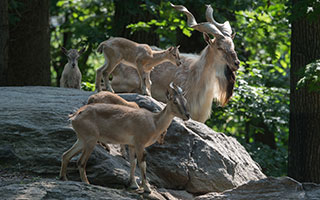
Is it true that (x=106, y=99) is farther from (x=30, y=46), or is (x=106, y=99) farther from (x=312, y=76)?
(x=30, y=46)

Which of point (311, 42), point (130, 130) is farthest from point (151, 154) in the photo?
point (311, 42)

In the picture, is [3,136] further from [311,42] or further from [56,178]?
[311,42]

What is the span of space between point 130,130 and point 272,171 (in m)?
6.44

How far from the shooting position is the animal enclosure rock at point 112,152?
7.22 meters

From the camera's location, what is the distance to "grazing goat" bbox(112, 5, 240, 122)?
9.80 m

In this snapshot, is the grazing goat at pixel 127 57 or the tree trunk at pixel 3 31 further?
the tree trunk at pixel 3 31

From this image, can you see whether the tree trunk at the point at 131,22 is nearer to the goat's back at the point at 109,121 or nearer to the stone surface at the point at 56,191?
the goat's back at the point at 109,121

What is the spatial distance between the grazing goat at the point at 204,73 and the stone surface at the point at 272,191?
3.03 m

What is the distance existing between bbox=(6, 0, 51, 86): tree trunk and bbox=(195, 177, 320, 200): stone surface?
8.14 metres

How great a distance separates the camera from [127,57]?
9203mm

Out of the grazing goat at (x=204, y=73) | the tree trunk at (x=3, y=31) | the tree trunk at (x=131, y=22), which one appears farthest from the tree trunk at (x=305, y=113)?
the tree trunk at (x=3, y=31)

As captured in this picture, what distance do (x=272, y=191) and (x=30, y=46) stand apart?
8.94 m

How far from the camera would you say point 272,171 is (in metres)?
12.2

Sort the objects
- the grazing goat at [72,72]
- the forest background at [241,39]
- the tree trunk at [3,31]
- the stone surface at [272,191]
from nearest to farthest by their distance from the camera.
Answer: the stone surface at [272,191] < the grazing goat at [72,72] < the tree trunk at [3,31] < the forest background at [241,39]
